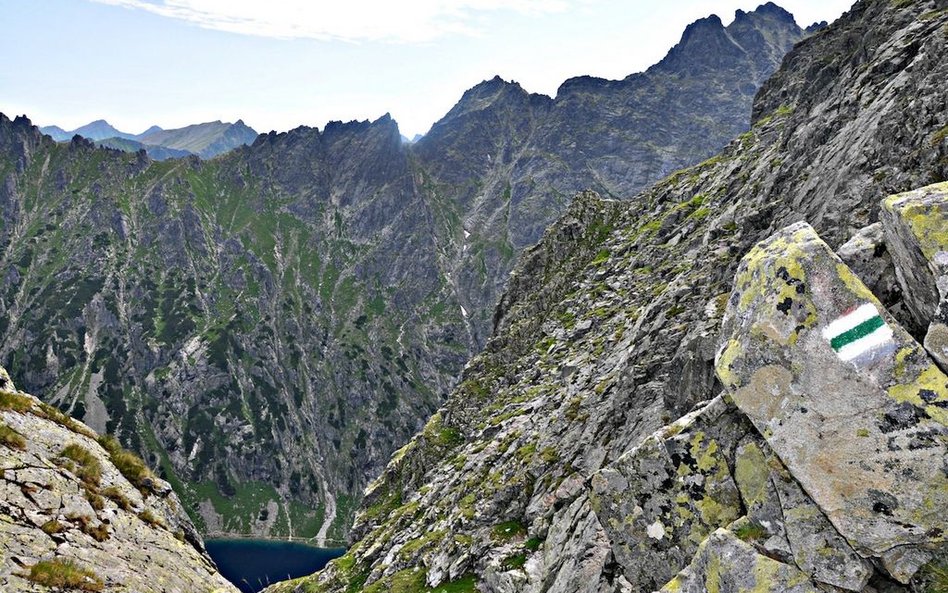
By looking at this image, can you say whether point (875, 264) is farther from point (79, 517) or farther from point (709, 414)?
point (79, 517)

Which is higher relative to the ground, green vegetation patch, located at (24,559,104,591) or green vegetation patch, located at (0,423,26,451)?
green vegetation patch, located at (0,423,26,451)

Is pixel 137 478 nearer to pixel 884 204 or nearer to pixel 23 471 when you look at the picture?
pixel 23 471

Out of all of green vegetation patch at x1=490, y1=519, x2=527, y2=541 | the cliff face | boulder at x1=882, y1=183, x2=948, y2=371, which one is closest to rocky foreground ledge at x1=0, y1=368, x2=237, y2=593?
the cliff face

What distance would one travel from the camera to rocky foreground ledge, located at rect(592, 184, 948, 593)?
9.05m

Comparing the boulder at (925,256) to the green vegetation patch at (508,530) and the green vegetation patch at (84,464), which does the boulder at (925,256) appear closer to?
the green vegetation patch at (84,464)

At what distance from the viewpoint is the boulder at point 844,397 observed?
8.95 metres

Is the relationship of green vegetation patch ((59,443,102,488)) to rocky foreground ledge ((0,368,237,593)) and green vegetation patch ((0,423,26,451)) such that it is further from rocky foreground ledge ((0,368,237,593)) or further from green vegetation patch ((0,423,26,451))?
green vegetation patch ((0,423,26,451))

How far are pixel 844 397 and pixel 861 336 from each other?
51.9 inches

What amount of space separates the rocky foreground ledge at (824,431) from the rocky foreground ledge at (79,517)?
1502cm

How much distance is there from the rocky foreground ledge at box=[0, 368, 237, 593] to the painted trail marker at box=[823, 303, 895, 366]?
61.6 feet

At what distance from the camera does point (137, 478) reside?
778 inches

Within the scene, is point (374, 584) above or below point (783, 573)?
below

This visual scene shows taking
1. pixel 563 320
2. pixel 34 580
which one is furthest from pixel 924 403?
pixel 563 320

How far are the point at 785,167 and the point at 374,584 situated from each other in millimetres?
53803
